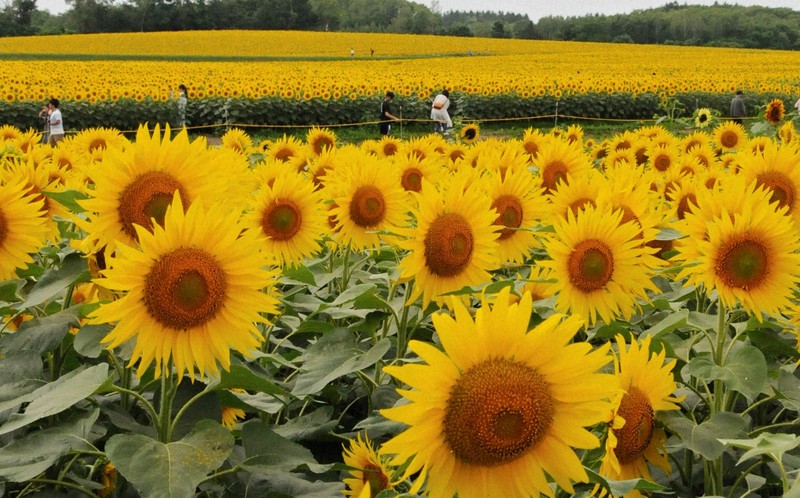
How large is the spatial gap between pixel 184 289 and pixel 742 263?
5.33ft

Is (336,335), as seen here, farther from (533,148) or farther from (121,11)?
(121,11)

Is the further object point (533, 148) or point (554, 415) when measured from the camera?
point (533, 148)

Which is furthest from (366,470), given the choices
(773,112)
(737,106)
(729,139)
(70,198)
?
(737,106)

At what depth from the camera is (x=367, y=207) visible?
11.6 ft

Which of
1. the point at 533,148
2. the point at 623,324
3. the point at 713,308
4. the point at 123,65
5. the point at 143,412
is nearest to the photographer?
the point at 143,412

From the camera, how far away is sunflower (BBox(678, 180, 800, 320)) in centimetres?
263

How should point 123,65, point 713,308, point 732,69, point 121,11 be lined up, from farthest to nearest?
point 121,11 → point 732,69 → point 123,65 → point 713,308

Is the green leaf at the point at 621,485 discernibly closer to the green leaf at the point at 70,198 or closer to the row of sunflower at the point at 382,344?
the row of sunflower at the point at 382,344

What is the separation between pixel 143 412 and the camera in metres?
2.51

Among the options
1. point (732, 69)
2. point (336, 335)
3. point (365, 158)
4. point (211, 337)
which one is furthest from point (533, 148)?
point (732, 69)

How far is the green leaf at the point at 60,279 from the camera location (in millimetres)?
2365

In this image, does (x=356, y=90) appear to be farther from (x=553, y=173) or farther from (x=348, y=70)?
(x=553, y=173)

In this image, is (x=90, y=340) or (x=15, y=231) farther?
(x=15, y=231)

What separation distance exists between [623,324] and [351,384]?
3.05 ft
